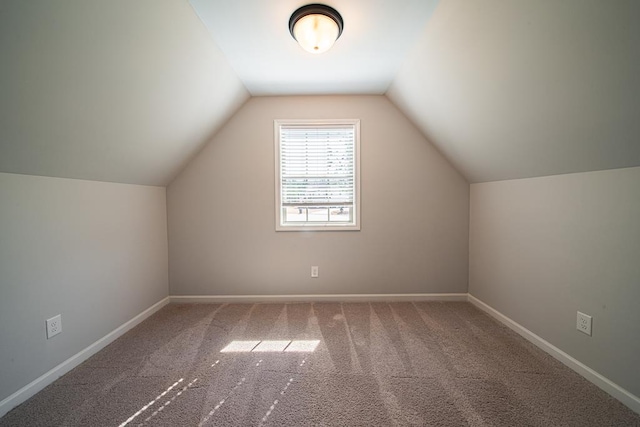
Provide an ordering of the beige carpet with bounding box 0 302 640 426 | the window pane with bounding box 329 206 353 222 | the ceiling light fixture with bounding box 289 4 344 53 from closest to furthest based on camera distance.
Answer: the beige carpet with bounding box 0 302 640 426 → the ceiling light fixture with bounding box 289 4 344 53 → the window pane with bounding box 329 206 353 222

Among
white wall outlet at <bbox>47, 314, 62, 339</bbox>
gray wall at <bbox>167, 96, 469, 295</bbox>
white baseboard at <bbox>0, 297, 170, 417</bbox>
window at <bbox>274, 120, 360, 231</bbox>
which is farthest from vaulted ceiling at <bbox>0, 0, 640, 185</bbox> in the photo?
white baseboard at <bbox>0, 297, 170, 417</bbox>

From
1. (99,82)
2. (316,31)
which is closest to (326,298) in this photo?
(316,31)

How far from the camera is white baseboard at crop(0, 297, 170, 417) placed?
1457 mm

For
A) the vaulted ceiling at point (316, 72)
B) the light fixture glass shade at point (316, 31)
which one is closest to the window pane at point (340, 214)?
the vaulted ceiling at point (316, 72)

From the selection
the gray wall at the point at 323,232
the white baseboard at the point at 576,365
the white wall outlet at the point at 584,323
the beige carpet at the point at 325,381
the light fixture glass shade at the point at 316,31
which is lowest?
the beige carpet at the point at 325,381

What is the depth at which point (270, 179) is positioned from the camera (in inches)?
115

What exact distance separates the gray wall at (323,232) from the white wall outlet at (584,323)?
4.06 feet

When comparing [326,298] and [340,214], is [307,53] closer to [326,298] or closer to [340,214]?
[340,214]

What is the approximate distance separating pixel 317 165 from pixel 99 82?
201cm

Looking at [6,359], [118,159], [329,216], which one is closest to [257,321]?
[329,216]

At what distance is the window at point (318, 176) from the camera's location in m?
2.95

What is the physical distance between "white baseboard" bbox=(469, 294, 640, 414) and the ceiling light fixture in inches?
111

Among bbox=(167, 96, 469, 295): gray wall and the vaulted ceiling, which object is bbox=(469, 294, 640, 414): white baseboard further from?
the vaulted ceiling

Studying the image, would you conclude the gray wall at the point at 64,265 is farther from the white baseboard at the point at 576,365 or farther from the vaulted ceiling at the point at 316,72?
the white baseboard at the point at 576,365
